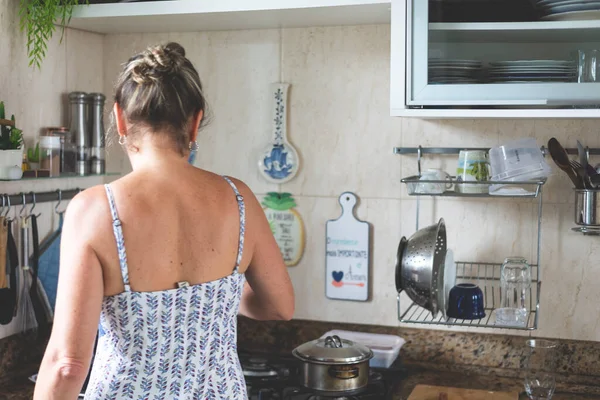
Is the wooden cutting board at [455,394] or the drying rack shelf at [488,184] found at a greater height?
the drying rack shelf at [488,184]

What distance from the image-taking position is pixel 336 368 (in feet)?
6.88

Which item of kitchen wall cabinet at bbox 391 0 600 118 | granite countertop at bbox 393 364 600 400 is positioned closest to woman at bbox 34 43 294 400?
kitchen wall cabinet at bbox 391 0 600 118

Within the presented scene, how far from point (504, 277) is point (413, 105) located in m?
0.58

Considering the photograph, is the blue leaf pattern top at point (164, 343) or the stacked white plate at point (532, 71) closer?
the blue leaf pattern top at point (164, 343)

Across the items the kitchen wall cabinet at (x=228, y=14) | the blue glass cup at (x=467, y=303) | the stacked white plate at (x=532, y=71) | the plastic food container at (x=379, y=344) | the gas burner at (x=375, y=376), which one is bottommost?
the gas burner at (x=375, y=376)

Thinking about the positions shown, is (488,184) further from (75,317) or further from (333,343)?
(75,317)

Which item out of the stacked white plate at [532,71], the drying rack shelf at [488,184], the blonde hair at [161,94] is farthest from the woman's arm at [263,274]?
the stacked white plate at [532,71]

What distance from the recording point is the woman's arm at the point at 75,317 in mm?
1407

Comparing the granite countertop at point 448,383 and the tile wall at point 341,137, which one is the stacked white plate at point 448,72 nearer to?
the tile wall at point 341,137

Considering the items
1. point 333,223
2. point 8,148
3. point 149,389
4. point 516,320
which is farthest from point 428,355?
point 8,148

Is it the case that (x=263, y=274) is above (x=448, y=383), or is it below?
above

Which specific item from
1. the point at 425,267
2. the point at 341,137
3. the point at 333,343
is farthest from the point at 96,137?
the point at 425,267

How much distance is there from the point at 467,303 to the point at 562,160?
0.46 metres

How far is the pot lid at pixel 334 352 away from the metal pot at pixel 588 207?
2.16ft
